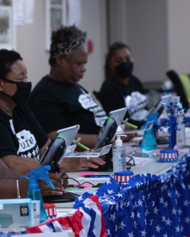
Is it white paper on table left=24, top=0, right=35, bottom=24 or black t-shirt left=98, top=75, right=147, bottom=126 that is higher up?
white paper on table left=24, top=0, right=35, bottom=24

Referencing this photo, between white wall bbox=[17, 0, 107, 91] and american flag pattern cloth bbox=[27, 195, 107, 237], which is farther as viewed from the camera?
white wall bbox=[17, 0, 107, 91]

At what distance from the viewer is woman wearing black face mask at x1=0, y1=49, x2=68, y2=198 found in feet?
5.57

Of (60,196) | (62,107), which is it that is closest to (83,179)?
(60,196)

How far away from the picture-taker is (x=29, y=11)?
425 cm

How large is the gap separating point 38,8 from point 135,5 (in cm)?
256

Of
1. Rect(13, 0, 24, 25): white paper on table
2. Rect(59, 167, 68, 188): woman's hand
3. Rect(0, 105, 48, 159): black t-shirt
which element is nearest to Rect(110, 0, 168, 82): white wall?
Rect(13, 0, 24, 25): white paper on table

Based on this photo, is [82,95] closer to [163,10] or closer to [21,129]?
[21,129]

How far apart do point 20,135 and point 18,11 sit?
257 cm

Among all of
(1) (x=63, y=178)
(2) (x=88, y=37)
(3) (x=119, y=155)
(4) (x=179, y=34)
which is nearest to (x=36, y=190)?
(1) (x=63, y=178)

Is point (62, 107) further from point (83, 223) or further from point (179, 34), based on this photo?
point (179, 34)

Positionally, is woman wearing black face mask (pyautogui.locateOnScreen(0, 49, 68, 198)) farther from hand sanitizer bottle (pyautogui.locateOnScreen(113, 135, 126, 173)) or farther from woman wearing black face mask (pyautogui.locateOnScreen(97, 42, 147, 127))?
woman wearing black face mask (pyautogui.locateOnScreen(97, 42, 147, 127))

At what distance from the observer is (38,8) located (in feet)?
14.5

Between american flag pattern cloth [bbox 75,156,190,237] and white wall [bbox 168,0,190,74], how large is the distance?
4.50m

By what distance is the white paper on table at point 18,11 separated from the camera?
13.3ft
